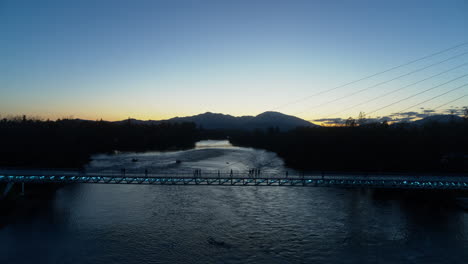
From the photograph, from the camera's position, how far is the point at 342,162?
180ft

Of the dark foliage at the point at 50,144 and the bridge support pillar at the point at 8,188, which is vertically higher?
the dark foliage at the point at 50,144

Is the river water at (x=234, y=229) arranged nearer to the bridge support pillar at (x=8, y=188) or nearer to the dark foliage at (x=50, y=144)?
the bridge support pillar at (x=8, y=188)

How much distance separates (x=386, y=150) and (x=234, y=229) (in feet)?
143

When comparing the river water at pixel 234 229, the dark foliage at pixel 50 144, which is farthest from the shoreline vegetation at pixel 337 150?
the river water at pixel 234 229

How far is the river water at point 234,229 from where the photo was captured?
16766 millimetres

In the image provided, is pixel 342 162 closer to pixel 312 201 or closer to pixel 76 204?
pixel 312 201

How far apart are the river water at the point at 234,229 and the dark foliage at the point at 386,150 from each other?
66.9 ft

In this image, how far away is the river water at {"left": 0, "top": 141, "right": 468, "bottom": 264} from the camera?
1677 cm

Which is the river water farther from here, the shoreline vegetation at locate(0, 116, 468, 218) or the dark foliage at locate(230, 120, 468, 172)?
the dark foliage at locate(230, 120, 468, 172)

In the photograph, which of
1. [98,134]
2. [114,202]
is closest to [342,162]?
[114,202]

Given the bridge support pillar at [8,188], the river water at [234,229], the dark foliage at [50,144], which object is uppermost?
the dark foliage at [50,144]

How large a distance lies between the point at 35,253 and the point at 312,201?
72.3ft

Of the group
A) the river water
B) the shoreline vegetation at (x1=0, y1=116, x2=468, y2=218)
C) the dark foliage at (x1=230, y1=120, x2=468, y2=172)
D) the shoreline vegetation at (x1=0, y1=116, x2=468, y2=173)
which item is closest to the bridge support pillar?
the shoreline vegetation at (x1=0, y1=116, x2=468, y2=218)

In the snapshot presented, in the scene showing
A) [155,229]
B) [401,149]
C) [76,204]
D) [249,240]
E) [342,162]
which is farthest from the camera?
[342,162]
